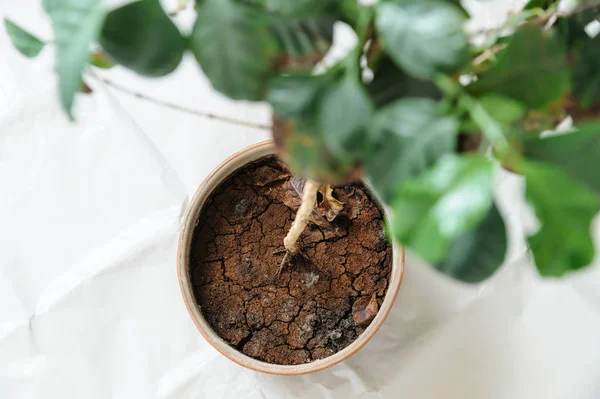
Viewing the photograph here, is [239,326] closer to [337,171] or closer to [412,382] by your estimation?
[412,382]

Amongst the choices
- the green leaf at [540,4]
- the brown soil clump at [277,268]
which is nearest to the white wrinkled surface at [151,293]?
the brown soil clump at [277,268]

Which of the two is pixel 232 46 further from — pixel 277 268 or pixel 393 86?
pixel 277 268

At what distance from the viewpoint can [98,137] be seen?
125cm

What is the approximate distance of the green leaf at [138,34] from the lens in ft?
1.60

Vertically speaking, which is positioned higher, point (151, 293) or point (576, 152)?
point (576, 152)

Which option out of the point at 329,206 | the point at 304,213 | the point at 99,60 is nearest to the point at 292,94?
the point at 99,60

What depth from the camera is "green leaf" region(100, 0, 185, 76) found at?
0.49 meters

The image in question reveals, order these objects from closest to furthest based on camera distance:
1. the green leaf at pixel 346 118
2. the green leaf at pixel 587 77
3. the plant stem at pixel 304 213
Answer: the green leaf at pixel 346 118, the green leaf at pixel 587 77, the plant stem at pixel 304 213

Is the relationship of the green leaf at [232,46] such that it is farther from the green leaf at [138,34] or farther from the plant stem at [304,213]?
the plant stem at [304,213]

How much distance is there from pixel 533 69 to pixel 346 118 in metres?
0.17

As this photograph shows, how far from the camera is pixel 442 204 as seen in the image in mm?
386

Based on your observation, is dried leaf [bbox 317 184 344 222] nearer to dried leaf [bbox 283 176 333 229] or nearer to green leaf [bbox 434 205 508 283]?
dried leaf [bbox 283 176 333 229]

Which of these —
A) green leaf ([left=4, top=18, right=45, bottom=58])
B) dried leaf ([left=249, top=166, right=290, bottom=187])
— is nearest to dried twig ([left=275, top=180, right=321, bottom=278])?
dried leaf ([left=249, top=166, right=290, bottom=187])

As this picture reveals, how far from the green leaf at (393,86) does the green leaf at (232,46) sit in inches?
5.2
